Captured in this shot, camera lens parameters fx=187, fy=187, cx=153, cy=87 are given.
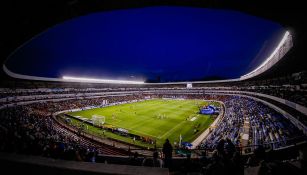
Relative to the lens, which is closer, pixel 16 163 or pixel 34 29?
pixel 16 163

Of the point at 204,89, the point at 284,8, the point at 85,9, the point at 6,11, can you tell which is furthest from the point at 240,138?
the point at 204,89

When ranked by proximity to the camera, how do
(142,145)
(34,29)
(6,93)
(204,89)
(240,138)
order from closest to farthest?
1. (34,29)
2. (240,138)
3. (142,145)
4. (6,93)
5. (204,89)

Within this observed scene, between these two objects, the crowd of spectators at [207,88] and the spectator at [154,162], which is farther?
the crowd of spectators at [207,88]

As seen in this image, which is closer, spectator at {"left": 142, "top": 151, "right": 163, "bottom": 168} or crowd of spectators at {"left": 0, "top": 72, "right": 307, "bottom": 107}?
spectator at {"left": 142, "top": 151, "right": 163, "bottom": 168}

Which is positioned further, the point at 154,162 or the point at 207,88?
the point at 207,88

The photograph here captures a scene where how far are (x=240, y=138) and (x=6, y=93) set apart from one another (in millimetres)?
46237

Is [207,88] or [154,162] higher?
[207,88]

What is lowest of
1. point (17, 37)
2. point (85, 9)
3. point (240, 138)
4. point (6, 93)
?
point (240, 138)

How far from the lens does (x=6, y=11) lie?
529 centimetres

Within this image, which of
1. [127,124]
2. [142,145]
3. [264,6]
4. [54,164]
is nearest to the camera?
[54,164]

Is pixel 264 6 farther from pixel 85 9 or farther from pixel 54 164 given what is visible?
pixel 54 164

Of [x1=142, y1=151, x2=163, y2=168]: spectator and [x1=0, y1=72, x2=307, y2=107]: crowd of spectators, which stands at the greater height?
[x1=0, y1=72, x2=307, y2=107]: crowd of spectators

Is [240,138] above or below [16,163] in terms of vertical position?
below

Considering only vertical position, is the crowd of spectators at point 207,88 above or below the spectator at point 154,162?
above
